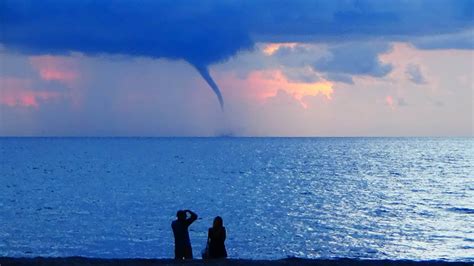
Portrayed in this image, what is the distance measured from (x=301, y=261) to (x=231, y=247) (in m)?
13.9

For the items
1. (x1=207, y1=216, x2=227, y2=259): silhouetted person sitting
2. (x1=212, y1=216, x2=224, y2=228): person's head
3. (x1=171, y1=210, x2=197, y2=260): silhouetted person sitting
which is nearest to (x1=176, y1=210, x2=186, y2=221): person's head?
(x1=171, y1=210, x2=197, y2=260): silhouetted person sitting

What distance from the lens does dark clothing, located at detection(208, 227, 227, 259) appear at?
59.1 feet

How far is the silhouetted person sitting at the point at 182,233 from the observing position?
1861 cm

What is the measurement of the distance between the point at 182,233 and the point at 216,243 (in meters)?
1.24

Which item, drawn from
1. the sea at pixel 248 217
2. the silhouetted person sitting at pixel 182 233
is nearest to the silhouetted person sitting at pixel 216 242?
the silhouetted person sitting at pixel 182 233

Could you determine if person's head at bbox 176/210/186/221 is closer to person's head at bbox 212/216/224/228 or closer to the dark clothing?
the dark clothing

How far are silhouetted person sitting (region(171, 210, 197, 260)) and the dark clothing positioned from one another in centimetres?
86

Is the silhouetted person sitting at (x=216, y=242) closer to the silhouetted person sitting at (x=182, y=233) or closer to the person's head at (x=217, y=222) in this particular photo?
the person's head at (x=217, y=222)

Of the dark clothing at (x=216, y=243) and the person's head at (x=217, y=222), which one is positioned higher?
the person's head at (x=217, y=222)

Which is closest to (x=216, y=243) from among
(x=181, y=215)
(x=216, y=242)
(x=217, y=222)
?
(x=216, y=242)

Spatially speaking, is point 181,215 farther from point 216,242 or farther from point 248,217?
point 248,217

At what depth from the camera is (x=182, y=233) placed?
18828 millimetres

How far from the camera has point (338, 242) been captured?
33812 millimetres

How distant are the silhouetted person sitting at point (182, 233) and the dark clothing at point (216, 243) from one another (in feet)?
2.83
